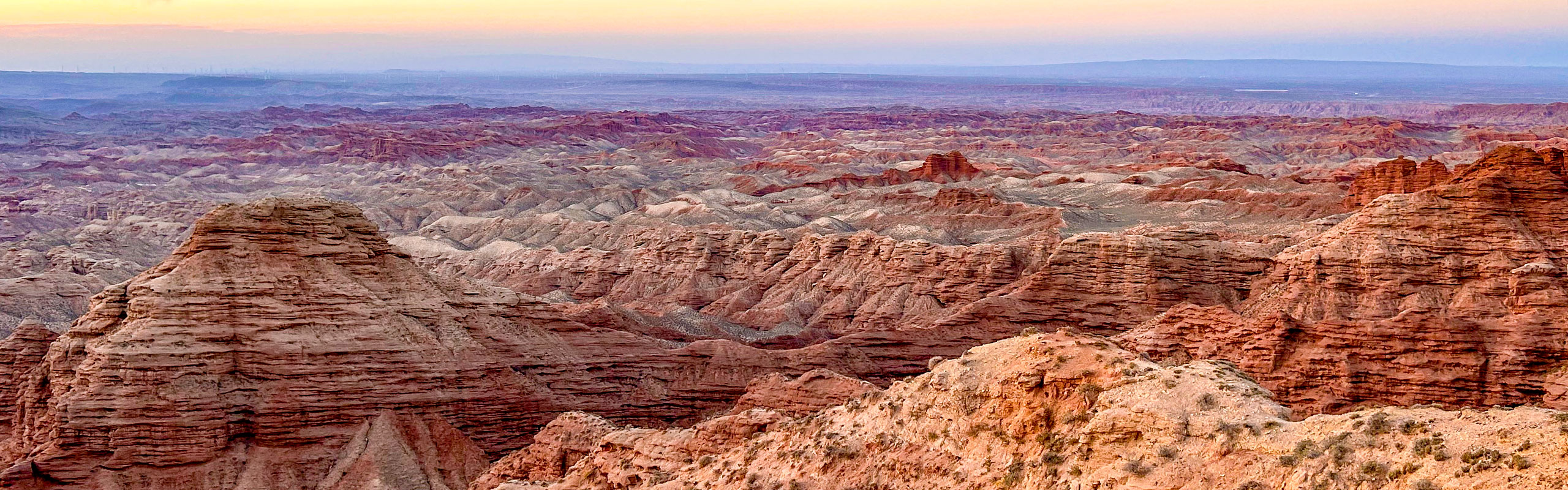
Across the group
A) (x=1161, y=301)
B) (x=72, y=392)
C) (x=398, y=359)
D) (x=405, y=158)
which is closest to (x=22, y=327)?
(x=72, y=392)

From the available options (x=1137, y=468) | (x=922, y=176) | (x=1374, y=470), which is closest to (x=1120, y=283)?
(x=1137, y=468)

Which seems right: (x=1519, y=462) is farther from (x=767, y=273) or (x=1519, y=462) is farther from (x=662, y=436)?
(x=767, y=273)

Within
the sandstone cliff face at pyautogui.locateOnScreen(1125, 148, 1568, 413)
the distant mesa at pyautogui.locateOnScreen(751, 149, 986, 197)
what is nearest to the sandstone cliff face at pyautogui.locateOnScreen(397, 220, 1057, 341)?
the sandstone cliff face at pyautogui.locateOnScreen(1125, 148, 1568, 413)

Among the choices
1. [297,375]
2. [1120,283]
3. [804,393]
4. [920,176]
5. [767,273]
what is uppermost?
[804,393]

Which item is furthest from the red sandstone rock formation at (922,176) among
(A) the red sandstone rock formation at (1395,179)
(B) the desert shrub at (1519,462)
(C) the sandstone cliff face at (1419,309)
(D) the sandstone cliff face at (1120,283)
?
(B) the desert shrub at (1519,462)

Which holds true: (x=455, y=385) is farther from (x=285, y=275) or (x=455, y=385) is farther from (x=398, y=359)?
(x=285, y=275)

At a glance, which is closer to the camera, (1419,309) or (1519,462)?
(1519,462)

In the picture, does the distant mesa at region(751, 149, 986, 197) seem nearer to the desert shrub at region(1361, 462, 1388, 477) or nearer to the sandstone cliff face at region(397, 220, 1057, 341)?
the sandstone cliff face at region(397, 220, 1057, 341)
